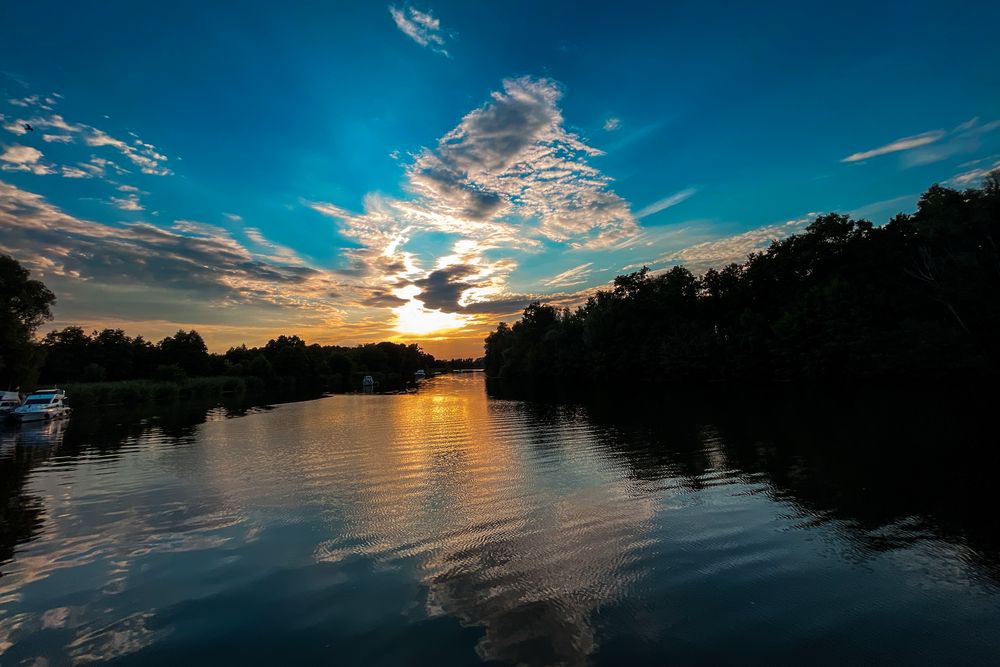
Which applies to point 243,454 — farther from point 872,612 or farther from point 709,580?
point 872,612

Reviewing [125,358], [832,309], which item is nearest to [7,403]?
[125,358]

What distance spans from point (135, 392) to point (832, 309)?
A: 8864cm

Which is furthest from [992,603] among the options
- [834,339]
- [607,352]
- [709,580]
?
[607,352]

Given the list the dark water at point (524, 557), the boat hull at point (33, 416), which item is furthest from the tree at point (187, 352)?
the dark water at point (524, 557)

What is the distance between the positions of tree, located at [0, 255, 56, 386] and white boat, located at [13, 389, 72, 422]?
22.3 feet

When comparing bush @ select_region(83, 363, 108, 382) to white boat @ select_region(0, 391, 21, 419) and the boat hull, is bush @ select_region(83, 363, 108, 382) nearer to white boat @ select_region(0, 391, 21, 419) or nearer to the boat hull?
white boat @ select_region(0, 391, 21, 419)

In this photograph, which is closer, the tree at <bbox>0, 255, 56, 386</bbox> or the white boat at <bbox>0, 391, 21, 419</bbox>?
the white boat at <bbox>0, 391, 21, 419</bbox>

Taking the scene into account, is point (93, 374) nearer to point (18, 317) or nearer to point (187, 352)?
→ point (187, 352)

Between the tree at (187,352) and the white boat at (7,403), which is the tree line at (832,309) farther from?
the tree at (187,352)

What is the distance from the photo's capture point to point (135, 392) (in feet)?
205

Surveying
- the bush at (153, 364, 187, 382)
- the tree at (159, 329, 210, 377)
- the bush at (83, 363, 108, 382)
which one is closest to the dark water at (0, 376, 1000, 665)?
the bush at (153, 364, 187, 382)

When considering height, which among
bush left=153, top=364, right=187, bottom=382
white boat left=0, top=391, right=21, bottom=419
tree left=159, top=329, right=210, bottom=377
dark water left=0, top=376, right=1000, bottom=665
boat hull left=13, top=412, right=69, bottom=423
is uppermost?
tree left=159, top=329, right=210, bottom=377

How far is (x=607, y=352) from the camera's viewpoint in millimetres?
87750

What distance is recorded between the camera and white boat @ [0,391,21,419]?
37.9m
